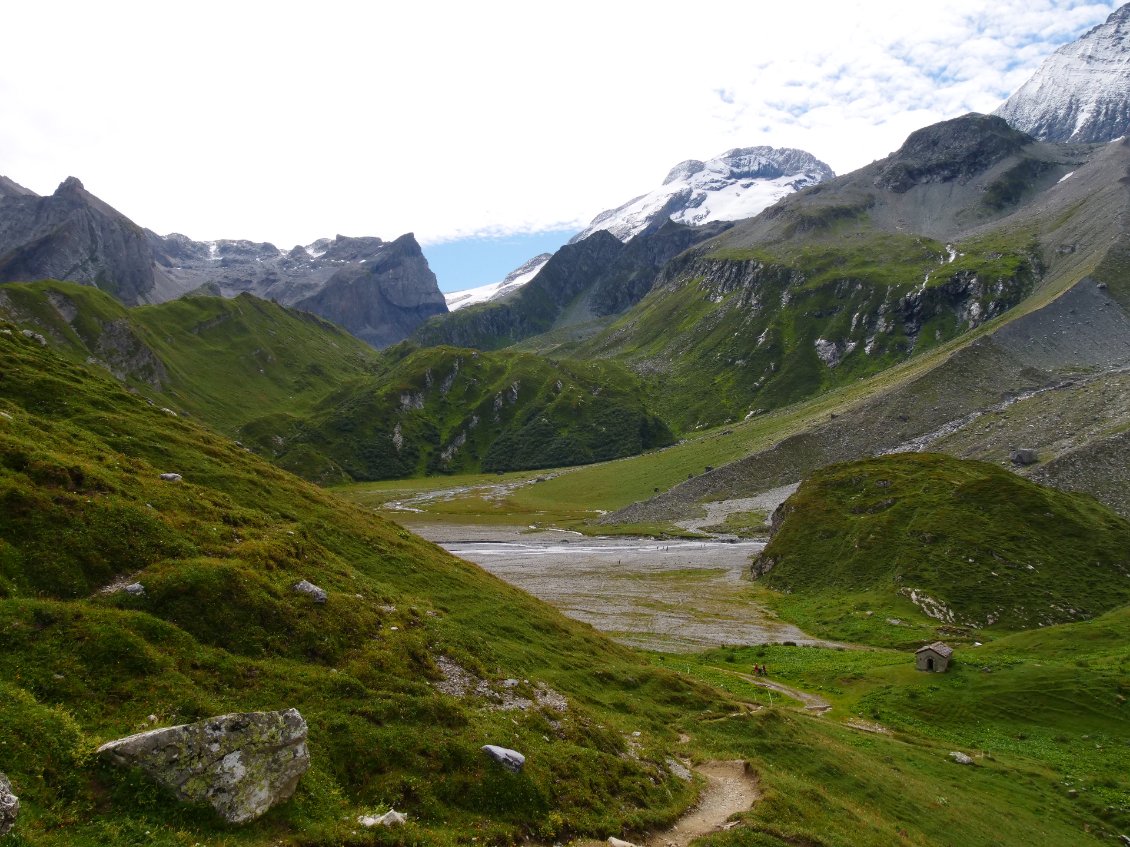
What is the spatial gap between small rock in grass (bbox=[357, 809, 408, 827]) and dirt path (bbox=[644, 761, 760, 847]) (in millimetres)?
8886

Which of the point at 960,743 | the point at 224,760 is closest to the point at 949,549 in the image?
the point at 960,743

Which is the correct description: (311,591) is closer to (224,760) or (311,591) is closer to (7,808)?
(224,760)

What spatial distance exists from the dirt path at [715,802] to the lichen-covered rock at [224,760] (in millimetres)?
12422

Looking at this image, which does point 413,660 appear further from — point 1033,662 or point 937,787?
point 1033,662

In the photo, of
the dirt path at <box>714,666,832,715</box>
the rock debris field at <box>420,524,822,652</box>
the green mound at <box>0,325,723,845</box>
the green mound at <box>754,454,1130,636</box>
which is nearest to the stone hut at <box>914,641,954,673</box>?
the dirt path at <box>714,666,832,715</box>

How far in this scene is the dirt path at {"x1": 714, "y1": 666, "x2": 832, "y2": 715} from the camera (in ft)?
159

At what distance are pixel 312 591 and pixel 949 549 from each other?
265 ft

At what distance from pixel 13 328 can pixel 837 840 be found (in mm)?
74902

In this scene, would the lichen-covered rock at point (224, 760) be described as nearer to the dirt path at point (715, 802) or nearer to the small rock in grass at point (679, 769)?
the dirt path at point (715, 802)

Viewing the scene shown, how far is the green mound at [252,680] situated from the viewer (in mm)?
15789

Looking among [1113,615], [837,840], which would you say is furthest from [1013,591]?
[837,840]

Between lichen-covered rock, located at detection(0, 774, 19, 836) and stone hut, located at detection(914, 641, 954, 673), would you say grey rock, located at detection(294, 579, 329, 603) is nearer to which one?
lichen-covered rock, located at detection(0, 774, 19, 836)

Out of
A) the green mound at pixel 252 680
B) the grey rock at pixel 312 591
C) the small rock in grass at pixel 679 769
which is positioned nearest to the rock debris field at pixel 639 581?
the green mound at pixel 252 680

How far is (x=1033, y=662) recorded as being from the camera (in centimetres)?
5116
